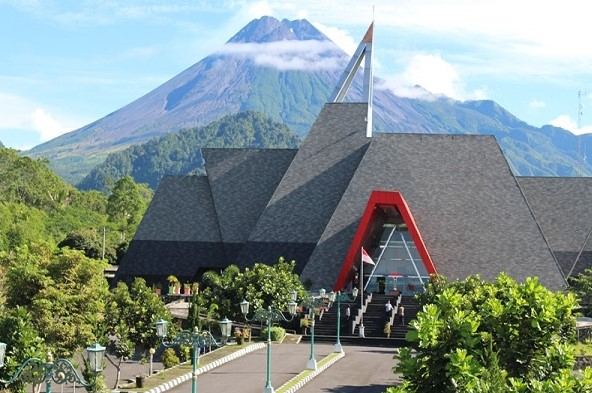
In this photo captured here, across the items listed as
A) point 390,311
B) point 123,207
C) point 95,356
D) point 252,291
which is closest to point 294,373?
point 252,291

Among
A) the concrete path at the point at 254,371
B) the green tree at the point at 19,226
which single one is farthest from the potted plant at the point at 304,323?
the green tree at the point at 19,226

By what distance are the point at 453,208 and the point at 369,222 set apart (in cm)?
625

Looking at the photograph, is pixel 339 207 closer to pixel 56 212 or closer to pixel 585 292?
pixel 585 292

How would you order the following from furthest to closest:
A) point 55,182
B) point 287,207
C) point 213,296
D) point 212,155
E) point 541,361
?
point 55,182 < point 212,155 < point 287,207 < point 213,296 < point 541,361

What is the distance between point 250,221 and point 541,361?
178ft

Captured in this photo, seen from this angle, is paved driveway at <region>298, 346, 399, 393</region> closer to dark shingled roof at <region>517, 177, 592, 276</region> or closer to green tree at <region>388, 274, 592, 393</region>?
green tree at <region>388, 274, 592, 393</region>

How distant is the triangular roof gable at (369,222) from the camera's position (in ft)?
207

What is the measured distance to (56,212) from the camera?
420ft

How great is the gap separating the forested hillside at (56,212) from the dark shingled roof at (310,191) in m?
28.0

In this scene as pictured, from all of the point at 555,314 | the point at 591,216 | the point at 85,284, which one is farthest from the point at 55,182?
the point at 555,314

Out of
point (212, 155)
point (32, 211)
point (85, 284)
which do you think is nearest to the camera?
point (85, 284)

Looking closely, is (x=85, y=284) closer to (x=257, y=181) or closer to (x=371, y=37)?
(x=257, y=181)

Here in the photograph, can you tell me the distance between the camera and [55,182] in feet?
467

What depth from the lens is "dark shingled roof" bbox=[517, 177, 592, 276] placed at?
230 feet
